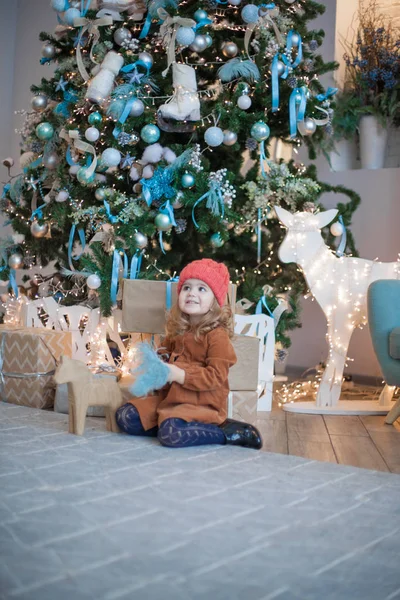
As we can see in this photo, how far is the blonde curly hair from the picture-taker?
2.65 metres

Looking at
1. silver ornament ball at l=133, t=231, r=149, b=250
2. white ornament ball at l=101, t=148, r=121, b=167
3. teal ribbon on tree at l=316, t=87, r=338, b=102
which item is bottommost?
silver ornament ball at l=133, t=231, r=149, b=250

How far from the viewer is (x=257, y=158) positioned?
3672mm

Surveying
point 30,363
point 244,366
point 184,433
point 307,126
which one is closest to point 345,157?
point 307,126

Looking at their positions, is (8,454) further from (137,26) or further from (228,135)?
(137,26)

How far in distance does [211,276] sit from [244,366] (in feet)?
1.63

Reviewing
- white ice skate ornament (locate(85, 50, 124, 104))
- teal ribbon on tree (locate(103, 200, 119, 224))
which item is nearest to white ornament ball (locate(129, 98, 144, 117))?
white ice skate ornament (locate(85, 50, 124, 104))

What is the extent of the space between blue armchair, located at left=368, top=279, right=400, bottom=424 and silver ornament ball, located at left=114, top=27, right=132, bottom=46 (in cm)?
159

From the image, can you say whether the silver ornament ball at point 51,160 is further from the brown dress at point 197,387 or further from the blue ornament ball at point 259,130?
the brown dress at point 197,387

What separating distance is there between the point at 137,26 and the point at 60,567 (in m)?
2.78

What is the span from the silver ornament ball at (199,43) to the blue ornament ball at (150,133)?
1.31 feet

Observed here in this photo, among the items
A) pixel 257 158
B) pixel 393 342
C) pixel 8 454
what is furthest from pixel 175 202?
pixel 8 454

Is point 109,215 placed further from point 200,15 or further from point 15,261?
point 200,15

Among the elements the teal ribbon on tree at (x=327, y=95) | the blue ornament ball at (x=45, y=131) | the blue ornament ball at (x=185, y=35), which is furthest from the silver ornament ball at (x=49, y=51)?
the teal ribbon on tree at (x=327, y=95)

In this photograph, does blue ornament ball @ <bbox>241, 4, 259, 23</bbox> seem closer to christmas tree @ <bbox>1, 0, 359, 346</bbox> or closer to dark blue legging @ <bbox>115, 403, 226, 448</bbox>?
christmas tree @ <bbox>1, 0, 359, 346</bbox>
